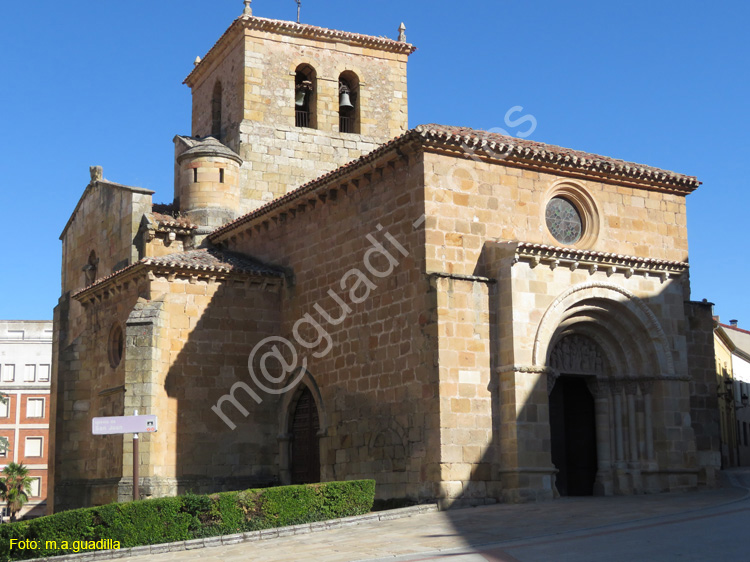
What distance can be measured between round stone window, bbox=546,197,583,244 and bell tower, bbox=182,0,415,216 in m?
9.74

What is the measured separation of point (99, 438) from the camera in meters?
23.4

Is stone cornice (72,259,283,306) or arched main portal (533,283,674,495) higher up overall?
stone cornice (72,259,283,306)

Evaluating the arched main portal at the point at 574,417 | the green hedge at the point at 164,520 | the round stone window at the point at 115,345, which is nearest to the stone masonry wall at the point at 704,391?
the arched main portal at the point at 574,417

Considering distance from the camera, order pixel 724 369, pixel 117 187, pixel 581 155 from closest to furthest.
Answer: pixel 581 155, pixel 117 187, pixel 724 369

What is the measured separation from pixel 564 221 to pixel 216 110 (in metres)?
13.9

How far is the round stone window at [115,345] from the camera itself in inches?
923

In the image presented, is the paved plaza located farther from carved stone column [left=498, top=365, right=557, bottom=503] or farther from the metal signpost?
the metal signpost

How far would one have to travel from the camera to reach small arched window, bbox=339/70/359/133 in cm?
2892

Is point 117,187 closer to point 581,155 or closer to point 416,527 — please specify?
point 581,155

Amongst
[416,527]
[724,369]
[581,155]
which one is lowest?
[416,527]

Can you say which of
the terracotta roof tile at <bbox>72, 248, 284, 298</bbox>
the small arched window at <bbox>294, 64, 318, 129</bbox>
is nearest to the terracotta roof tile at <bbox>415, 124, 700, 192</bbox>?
the terracotta roof tile at <bbox>72, 248, 284, 298</bbox>

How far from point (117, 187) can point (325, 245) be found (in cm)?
815

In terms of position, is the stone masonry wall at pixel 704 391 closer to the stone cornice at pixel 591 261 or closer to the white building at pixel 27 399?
the stone cornice at pixel 591 261

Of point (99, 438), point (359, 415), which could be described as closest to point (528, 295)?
point (359, 415)
